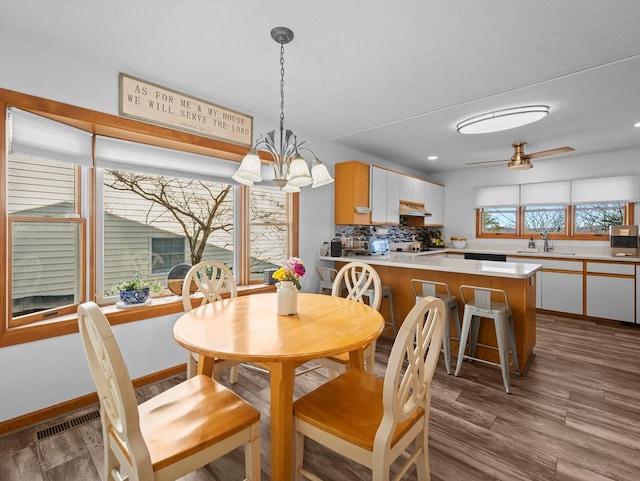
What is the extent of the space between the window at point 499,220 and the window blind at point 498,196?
0.16 meters

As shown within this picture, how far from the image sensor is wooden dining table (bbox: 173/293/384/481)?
4.46 feet

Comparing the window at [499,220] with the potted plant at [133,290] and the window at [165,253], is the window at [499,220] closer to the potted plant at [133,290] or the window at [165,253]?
the window at [165,253]

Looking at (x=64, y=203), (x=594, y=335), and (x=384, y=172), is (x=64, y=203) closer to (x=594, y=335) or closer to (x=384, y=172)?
(x=384, y=172)

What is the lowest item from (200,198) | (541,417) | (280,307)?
(541,417)

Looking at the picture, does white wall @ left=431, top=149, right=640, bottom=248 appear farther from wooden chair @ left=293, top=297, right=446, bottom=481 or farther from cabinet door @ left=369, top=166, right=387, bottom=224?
wooden chair @ left=293, top=297, right=446, bottom=481

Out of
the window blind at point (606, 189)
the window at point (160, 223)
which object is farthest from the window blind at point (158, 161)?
the window blind at point (606, 189)

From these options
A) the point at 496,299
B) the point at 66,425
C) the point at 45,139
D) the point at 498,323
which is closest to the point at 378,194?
the point at 496,299

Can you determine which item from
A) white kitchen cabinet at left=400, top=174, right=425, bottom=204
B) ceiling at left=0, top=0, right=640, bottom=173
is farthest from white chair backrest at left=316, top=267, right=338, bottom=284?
white kitchen cabinet at left=400, top=174, right=425, bottom=204

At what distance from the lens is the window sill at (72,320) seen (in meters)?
2.04

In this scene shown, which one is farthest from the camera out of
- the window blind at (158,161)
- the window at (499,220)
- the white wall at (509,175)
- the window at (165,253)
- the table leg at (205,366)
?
the window at (499,220)

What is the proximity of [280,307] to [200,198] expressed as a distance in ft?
6.17

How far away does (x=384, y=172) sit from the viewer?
4.63 meters

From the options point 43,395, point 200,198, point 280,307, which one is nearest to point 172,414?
point 280,307

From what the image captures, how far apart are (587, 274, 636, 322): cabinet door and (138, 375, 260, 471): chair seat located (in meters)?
5.00
